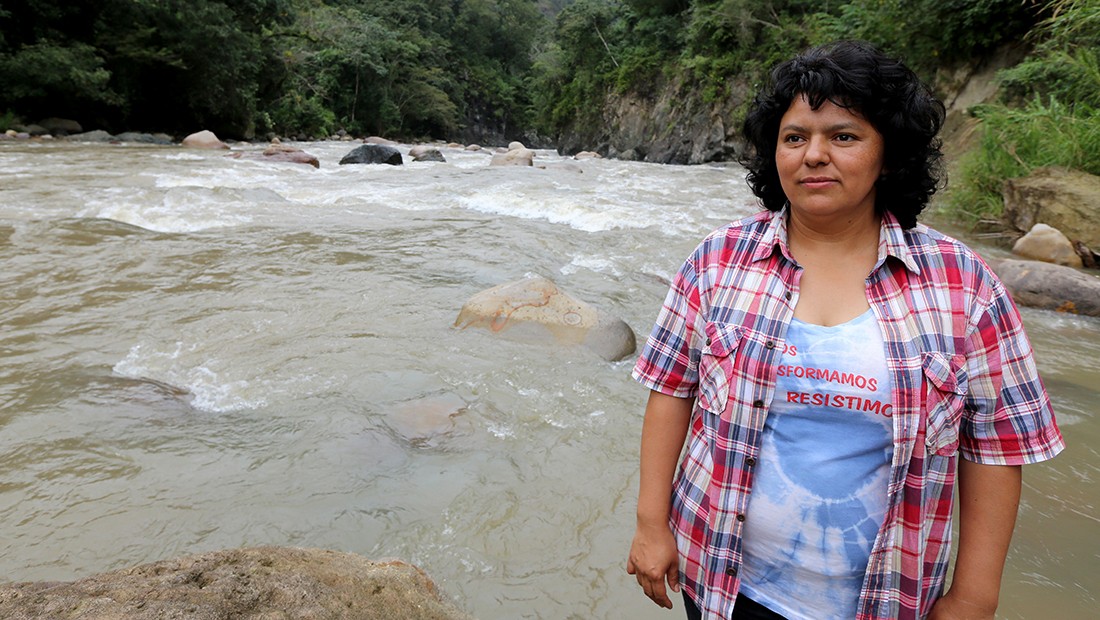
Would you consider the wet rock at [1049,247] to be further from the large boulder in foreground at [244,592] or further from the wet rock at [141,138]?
the wet rock at [141,138]

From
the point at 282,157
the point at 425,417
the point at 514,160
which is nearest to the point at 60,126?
the point at 282,157

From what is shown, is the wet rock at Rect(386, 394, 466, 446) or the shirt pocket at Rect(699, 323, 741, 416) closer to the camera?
the shirt pocket at Rect(699, 323, 741, 416)

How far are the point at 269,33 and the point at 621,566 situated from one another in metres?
25.9

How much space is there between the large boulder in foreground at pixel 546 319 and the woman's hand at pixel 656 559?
274 centimetres

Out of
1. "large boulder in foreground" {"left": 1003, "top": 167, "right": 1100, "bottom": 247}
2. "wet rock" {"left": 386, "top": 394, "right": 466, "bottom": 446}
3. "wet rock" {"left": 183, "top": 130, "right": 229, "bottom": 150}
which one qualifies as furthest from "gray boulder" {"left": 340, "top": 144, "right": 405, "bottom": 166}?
"wet rock" {"left": 386, "top": 394, "right": 466, "bottom": 446}

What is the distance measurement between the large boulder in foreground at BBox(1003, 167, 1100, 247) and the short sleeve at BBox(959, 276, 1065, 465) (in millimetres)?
7005

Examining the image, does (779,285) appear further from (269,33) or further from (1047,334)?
(269,33)

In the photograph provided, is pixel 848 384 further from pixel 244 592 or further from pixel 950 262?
pixel 244 592

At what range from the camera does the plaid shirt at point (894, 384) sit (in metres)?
1.03

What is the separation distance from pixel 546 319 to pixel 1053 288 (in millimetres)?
4266

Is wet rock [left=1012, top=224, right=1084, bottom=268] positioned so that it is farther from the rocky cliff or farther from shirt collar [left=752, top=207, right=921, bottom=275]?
shirt collar [left=752, top=207, right=921, bottom=275]

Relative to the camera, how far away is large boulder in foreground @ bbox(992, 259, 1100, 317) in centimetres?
508

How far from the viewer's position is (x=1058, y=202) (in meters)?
Result: 6.56

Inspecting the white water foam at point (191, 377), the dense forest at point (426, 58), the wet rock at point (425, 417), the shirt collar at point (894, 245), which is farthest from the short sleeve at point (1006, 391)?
the dense forest at point (426, 58)
